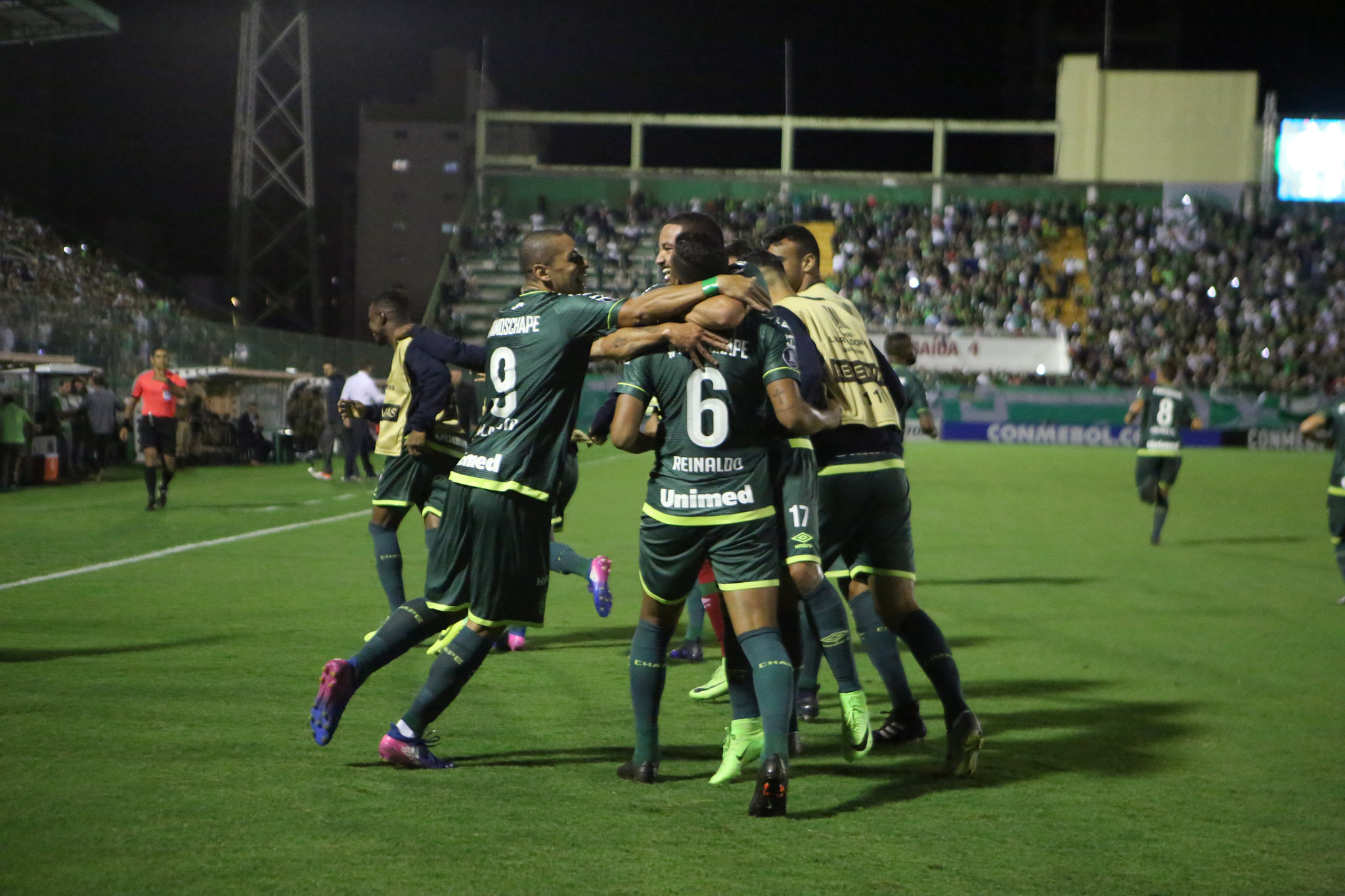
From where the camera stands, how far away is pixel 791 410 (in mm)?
4773

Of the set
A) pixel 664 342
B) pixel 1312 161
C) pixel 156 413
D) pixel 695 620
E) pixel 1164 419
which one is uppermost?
pixel 1312 161

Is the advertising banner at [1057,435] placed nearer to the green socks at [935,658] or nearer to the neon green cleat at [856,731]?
the green socks at [935,658]

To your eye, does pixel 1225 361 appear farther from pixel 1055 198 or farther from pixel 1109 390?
pixel 1055 198

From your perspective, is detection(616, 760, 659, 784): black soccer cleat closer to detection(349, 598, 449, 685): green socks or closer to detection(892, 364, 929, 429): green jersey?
detection(349, 598, 449, 685): green socks

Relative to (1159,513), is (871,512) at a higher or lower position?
higher

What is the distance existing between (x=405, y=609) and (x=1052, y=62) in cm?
9812

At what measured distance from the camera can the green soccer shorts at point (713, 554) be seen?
4.84 meters

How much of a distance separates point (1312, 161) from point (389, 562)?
5313cm

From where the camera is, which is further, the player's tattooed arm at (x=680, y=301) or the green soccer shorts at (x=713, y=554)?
the green soccer shorts at (x=713, y=554)

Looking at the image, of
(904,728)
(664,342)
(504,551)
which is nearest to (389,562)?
(504,551)

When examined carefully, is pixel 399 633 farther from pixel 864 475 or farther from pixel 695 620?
pixel 695 620

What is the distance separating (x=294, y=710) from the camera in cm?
620

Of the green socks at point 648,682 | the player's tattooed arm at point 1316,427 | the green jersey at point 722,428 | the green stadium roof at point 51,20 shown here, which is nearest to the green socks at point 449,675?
the green socks at point 648,682

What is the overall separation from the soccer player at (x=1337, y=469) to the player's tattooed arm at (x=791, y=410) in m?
7.51
